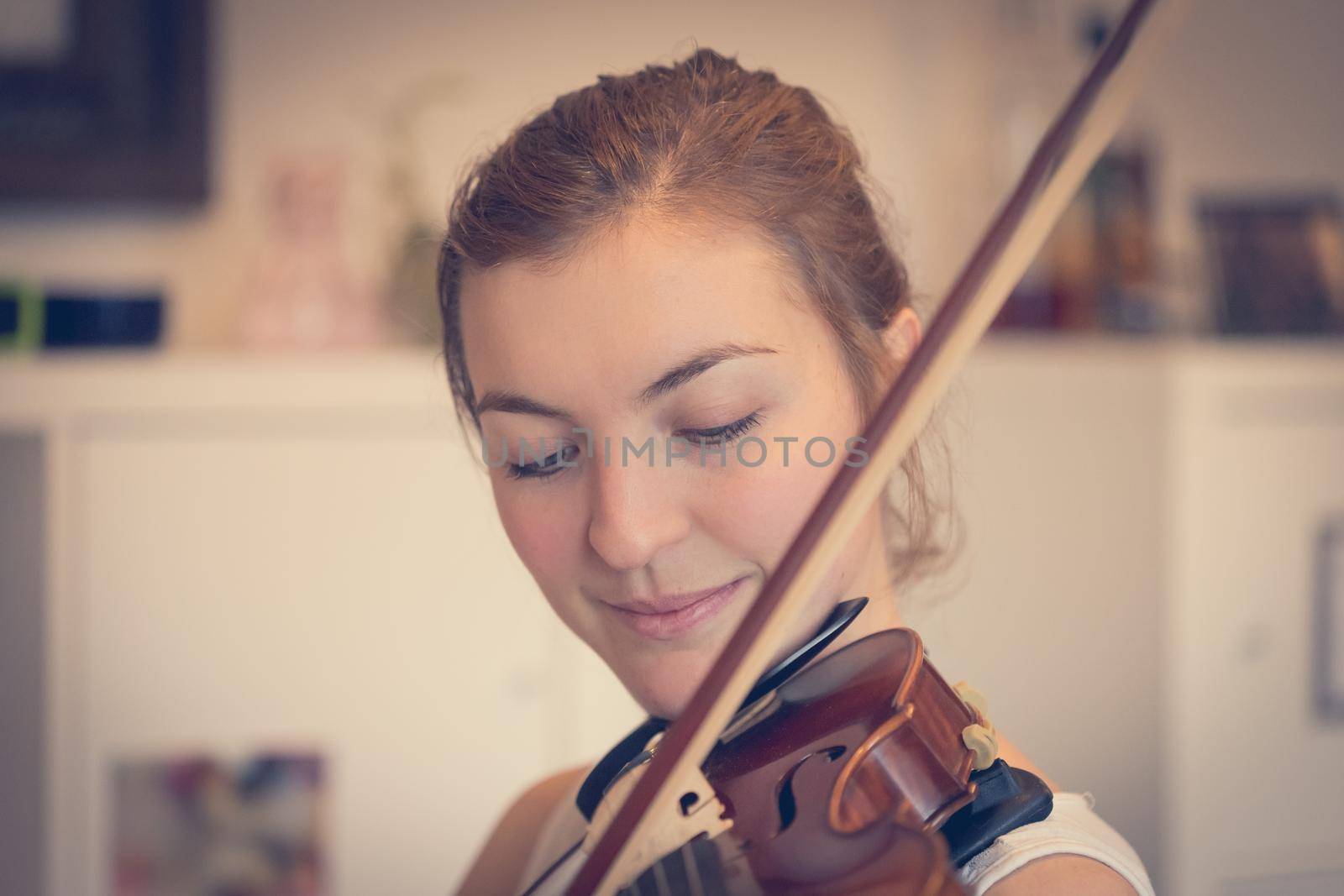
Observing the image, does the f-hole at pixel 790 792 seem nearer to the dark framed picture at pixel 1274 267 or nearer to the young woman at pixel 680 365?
the young woman at pixel 680 365

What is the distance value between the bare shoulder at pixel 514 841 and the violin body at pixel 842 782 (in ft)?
0.90

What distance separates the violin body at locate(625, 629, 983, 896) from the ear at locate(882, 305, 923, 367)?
0.16 m

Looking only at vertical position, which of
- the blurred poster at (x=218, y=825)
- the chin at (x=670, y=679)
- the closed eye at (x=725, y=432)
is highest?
the closed eye at (x=725, y=432)

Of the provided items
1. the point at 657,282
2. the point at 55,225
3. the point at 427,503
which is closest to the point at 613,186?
the point at 657,282

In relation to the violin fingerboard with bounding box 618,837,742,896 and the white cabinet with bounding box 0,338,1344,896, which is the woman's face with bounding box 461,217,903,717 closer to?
the violin fingerboard with bounding box 618,837,742,896

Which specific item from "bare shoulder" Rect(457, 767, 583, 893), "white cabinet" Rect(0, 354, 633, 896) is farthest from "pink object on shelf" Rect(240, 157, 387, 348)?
"bare shoulder" Rect(457, 767, 583, 893)

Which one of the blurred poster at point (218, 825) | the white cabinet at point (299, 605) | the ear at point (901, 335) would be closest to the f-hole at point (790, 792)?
the ear at point (901, 335)

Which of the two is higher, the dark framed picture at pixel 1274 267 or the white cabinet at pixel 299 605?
the dark framed picture at pixel 1274 267

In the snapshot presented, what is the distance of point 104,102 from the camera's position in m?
1.42

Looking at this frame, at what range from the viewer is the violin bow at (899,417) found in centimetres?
40

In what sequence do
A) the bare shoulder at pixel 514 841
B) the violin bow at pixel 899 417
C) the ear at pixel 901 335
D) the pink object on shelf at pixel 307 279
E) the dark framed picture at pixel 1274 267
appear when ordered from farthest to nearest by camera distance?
the dark framed picture at pixel 1274 267, the pink object on shelf at pixel 307 279, the bare shoulder at pixel 514 841, the ear at pixel 901 335, the violin bow at pixel 899 417

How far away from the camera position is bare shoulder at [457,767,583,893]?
74 cm

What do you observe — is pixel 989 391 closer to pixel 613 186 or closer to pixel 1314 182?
pixel 1314 182

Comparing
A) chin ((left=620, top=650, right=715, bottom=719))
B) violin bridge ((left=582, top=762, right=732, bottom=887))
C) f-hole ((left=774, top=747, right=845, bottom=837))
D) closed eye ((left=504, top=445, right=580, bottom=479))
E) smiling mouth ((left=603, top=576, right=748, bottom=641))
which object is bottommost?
violin bridge ((left=582, top=762, right=732, bottom=887))
